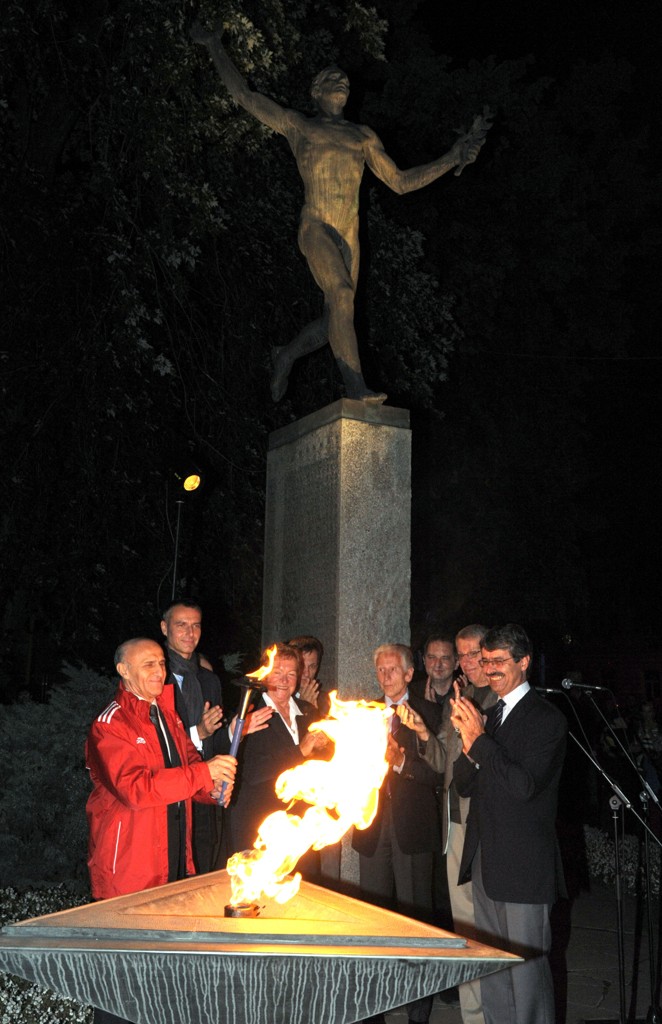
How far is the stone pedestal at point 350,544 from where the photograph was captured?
22.2 ft

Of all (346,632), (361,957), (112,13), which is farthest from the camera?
(112,13)

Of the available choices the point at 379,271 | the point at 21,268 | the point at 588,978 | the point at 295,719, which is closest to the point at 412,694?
the point at 295,719

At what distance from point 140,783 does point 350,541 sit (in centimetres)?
275

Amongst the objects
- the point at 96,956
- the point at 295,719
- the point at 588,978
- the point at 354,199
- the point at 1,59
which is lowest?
the point at 588,978

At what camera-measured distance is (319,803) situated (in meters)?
4.02

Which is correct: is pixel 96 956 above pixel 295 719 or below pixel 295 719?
below

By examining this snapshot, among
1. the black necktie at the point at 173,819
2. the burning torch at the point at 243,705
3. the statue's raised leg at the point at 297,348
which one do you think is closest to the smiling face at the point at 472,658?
the burning torch at the point at 243,705

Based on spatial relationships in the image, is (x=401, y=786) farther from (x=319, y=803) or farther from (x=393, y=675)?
(x=319, y=803)

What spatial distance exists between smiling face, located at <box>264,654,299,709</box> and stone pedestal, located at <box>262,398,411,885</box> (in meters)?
0.94

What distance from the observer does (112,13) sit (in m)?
11.5

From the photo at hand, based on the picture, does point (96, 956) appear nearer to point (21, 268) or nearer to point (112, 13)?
point (21, 268)

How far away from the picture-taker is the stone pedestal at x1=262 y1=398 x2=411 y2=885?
677 cm

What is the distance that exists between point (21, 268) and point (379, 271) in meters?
4.09

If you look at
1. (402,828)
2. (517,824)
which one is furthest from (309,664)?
(517,824)
